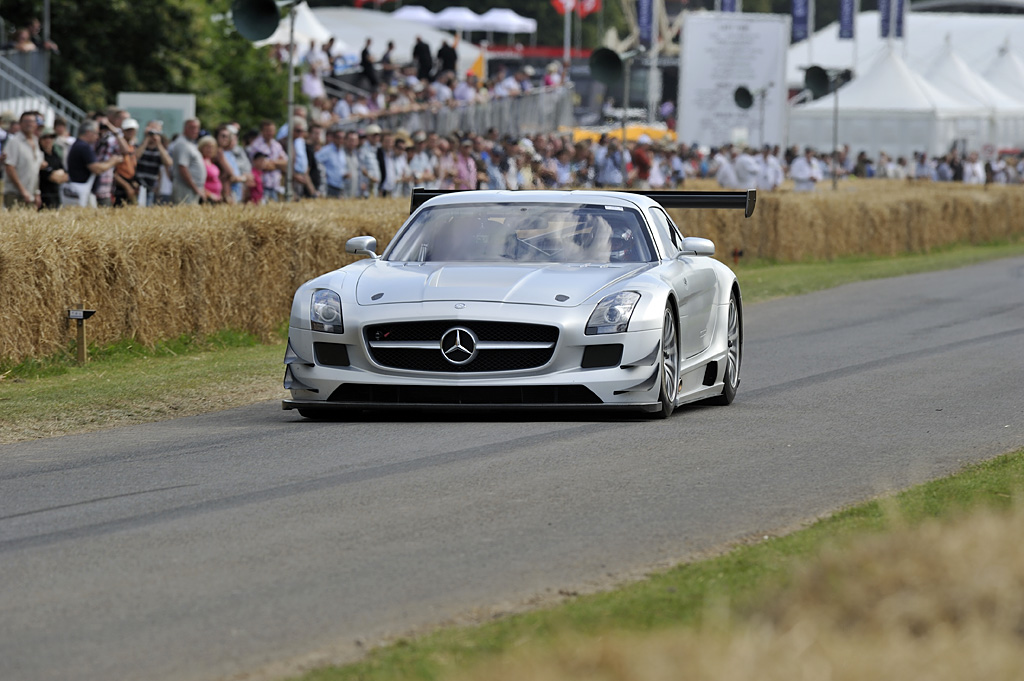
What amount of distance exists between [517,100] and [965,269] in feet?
64.0

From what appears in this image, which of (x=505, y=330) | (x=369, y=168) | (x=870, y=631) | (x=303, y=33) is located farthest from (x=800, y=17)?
(x=870, y=631)

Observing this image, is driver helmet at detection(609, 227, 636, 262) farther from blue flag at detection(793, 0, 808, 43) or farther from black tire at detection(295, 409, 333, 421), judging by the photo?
blue flag at detection(793, 0, 808, 43)

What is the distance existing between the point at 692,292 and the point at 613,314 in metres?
1.15

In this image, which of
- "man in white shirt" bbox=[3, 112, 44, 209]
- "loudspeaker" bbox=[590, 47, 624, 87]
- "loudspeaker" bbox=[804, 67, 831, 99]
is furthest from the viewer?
"loudspeaker" bbox=[804, 67, 831, 99]

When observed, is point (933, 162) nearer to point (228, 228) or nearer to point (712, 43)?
point (712, 43)

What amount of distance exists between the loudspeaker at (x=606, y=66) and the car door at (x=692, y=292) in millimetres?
17650

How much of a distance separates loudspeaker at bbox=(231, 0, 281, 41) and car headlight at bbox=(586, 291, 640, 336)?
33.4 ft

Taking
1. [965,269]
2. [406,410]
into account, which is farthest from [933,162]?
[406,410]

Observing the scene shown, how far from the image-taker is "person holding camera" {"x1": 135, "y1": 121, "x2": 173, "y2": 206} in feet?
64.4

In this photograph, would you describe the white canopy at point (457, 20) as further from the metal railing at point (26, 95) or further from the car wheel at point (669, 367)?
the car wheel at point (669, 367)

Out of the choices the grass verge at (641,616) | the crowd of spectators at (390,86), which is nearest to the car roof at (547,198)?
the grass verge at (641,616)

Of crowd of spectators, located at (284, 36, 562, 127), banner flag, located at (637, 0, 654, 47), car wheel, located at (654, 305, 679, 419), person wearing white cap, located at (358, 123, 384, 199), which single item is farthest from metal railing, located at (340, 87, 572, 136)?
car wheel, located at (654, 305, 679, 419)

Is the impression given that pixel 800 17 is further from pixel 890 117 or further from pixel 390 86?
pixel 390 86

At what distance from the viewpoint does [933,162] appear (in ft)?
184
